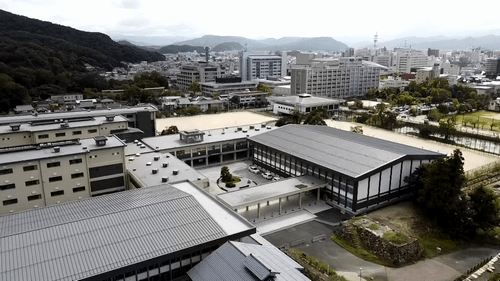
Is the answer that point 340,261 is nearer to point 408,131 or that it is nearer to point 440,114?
point 408,131

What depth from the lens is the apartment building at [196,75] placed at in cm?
8231

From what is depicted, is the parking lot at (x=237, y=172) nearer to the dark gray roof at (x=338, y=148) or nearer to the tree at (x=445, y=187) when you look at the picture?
the dark gray roof at (x=338, y=148)

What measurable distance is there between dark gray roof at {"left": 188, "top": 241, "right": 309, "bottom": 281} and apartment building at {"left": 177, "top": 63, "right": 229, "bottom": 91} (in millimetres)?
72200

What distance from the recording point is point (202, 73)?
8238 cm

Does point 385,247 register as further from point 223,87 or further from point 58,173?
point 223,87

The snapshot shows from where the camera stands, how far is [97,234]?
488 inches

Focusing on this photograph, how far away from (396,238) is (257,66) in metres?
83.4

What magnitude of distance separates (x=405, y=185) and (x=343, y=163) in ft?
14.5

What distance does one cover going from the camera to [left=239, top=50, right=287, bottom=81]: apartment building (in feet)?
310

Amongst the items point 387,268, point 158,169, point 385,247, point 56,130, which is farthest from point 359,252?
point 56,130

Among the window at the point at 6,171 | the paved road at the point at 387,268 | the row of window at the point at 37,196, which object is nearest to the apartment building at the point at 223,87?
the row of window at the point at 37,196

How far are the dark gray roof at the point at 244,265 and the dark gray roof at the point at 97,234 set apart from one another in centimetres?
90

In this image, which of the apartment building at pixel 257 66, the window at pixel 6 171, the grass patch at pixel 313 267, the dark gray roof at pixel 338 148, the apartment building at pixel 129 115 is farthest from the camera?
the apartment building at pixel 257 66

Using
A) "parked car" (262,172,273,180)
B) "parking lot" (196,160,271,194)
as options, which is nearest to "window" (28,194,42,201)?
"parking lot" (196,160,271,194)
